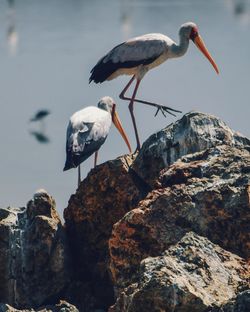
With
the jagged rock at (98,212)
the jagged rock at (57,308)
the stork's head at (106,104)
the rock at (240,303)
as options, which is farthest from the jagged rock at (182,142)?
the rock at (240,303)

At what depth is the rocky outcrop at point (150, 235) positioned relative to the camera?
1003 cm

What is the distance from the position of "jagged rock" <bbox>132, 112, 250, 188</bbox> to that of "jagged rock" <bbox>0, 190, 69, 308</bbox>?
105cm

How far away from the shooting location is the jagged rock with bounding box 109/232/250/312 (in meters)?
9.74

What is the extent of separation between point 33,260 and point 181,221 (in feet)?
7.20

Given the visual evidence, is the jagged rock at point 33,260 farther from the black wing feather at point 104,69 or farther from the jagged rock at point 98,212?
the black wing feather at point 104,69

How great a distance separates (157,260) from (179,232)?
5.12 ft

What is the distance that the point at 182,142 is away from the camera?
538 inches

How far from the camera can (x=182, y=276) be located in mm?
10023

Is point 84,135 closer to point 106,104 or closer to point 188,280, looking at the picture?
point 106,104

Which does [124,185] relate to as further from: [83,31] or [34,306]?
[83,31]

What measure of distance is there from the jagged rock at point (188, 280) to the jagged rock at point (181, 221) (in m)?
0.77

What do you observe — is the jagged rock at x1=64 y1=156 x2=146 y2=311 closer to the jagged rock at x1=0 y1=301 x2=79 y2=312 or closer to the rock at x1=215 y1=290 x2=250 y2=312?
the jagged rock at x1=0 y1=301 x2=79 y2=312

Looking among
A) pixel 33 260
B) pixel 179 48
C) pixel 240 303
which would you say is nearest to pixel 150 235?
pixel 33 260

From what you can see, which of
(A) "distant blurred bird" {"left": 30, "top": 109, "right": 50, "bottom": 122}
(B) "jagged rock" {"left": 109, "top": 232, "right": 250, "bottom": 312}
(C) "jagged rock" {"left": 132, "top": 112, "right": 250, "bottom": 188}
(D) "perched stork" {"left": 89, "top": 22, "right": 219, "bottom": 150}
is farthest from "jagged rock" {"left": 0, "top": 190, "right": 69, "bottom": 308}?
(A) "distant blurred bird" {"left": 30, "top": 109, "right": 50, "bottom": 122}
